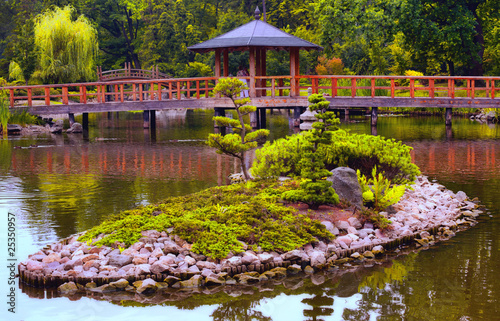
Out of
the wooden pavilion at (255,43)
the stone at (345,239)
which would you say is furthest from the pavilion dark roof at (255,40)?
the stone at (345,239)

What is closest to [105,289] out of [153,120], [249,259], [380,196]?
[249,259]

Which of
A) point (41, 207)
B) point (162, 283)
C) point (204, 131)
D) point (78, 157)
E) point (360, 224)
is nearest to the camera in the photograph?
point (162, 283)

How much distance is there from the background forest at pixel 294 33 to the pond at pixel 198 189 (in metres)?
8.94

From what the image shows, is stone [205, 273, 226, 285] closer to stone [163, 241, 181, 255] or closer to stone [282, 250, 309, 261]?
stone [163, 241, 181, 255]

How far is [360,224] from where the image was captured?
984 cm

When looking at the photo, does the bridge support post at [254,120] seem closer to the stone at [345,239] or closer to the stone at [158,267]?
the stone at [345,239]

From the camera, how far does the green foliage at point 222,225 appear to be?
8641mm

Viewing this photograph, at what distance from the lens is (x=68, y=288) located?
25.3 feet

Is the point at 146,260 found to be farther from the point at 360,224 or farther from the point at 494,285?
the point at 494,285

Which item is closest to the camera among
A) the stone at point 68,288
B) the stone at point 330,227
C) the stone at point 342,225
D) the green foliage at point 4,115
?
the stone at point 68,288

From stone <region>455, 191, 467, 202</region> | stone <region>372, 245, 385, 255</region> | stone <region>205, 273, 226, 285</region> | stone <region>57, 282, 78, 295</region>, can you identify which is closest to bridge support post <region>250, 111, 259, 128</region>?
stone <region>455, 191, 467, 202</region>

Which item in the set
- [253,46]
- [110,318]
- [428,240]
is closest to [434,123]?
[253,46]

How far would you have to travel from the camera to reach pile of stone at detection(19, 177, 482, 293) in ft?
25.8

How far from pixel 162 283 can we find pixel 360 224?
138 inches
